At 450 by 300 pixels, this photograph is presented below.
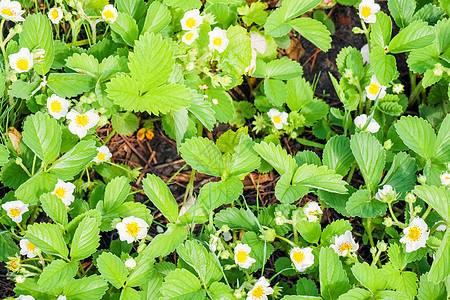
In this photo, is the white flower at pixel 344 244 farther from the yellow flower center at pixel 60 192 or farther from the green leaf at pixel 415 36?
the yellow flower center at pixel 60 192

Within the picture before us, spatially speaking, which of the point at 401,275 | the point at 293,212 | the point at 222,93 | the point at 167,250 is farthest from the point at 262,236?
the point at 222,93

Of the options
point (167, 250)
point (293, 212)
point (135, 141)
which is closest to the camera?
point (167, 250)

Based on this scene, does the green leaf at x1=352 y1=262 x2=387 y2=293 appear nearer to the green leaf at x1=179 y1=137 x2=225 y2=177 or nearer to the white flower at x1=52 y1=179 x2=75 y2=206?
the green leaf at x1=179 y1=137 x2=225 y2=177

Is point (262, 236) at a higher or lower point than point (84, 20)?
lower

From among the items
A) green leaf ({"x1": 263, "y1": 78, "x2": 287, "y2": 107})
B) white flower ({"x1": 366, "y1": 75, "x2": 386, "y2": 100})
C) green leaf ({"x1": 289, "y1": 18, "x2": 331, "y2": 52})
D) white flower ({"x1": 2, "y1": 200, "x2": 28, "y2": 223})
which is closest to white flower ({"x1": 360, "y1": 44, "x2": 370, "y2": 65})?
white flower ({"x1": 366, "y1": 75, "x2": 386, "y2": 100})

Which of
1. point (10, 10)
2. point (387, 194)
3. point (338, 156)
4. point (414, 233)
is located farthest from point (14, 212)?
point (414, 233)

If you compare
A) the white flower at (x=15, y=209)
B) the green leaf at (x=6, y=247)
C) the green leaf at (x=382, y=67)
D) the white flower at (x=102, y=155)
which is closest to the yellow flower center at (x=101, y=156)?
the white flower at (x=102, y=155)

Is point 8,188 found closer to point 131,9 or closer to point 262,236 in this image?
point 131,9
